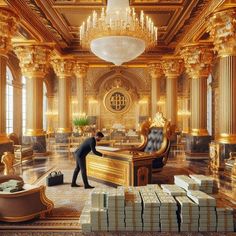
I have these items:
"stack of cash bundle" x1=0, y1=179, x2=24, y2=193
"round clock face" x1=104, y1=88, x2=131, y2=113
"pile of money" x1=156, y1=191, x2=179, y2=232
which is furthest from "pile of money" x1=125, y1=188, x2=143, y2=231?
"round clock face" x1=104, y1=88, x2=131, y2=113

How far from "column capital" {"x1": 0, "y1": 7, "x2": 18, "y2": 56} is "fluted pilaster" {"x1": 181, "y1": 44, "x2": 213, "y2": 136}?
645cm

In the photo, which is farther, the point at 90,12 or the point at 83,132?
the point at 83,132

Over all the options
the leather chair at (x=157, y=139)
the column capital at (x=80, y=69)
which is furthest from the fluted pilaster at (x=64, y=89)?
the leather chair at (x=157, y=139)

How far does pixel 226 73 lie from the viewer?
316 inches

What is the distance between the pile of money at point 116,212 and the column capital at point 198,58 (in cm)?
847

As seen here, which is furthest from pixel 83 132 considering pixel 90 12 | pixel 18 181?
pixel 18 181

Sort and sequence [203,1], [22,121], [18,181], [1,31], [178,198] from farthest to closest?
[22,121]
[203,1]
[1,31]
[18,181]
[178,198]

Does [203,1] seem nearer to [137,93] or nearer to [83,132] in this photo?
[83,132]

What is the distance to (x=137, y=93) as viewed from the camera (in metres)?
21.1

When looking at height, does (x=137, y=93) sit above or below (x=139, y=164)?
above

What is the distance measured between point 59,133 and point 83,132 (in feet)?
7.45

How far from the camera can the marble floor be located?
620cm

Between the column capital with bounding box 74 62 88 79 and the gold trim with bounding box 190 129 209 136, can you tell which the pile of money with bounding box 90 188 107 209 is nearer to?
the gold trim with bounding box 190 129 209 136

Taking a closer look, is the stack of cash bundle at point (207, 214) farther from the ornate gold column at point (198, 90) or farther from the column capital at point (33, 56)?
the column capital at point (33, 56)
